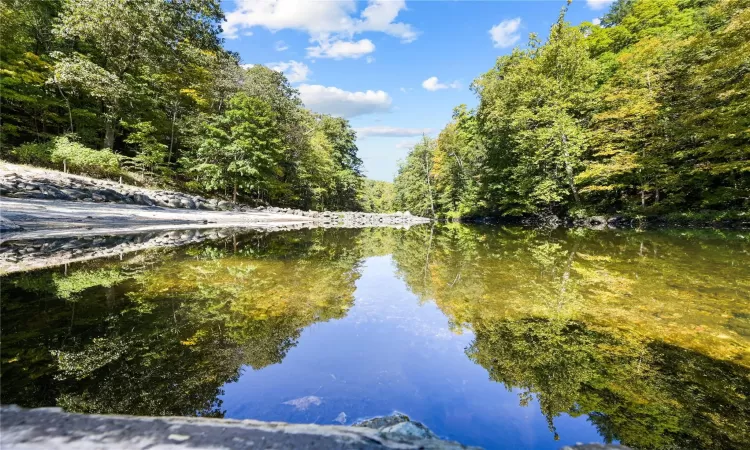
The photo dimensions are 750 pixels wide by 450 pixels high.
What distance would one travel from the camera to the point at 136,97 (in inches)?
791

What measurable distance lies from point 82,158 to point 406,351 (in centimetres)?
2000

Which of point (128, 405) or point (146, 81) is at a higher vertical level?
point (146, 81)

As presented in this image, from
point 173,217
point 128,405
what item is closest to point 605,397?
point 128,405

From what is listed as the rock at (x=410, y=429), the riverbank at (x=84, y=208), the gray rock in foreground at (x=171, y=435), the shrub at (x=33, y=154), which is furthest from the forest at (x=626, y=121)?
the shrub at (x=33, y=154)

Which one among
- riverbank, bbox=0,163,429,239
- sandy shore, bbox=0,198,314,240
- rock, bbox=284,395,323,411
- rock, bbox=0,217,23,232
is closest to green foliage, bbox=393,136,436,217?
riverbank, bbox=0,163,429,239

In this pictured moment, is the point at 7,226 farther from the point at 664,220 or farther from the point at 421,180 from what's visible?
the point at 421,180

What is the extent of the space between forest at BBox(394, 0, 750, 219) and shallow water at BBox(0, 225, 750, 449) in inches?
528

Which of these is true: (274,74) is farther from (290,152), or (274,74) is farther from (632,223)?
(632,223)

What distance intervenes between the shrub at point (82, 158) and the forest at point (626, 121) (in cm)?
2399

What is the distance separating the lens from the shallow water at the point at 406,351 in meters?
2.04

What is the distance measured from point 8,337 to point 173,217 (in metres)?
14.8

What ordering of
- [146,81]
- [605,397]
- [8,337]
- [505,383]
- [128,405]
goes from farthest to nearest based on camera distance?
[146,81]
[8,337]
[505,383]
[605,397]
[128,405]


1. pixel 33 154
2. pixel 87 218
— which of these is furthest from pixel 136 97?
pixel 87 218

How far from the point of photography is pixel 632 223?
60.2 feet
